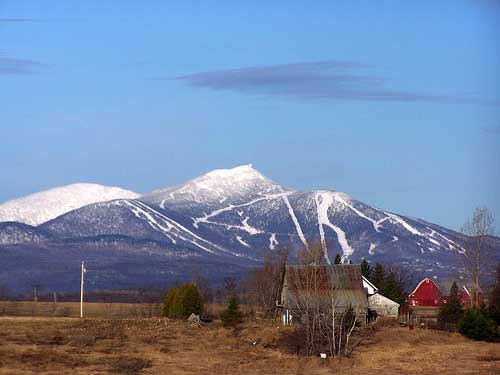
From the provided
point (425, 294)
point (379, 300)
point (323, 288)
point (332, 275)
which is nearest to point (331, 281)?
point (332, 275)

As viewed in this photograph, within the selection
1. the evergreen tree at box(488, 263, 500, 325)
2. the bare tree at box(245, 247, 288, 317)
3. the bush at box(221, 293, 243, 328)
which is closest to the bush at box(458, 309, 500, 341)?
the evergreen tree at box(488, 263, 500, 325)

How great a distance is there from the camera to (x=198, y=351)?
64.6 metres

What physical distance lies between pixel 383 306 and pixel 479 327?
20.1m

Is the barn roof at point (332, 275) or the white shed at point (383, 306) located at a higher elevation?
the barn roof at point (332, 275)

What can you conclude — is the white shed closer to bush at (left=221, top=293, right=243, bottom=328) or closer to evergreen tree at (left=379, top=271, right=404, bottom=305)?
evergreen tree at (left=379, top=271, right=404, bottom=305)

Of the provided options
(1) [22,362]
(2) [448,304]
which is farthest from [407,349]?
(1) [22,362]

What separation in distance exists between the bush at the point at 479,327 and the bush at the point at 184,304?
73.1 ft

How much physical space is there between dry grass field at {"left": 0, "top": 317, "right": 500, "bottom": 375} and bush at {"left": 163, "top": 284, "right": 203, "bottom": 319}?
6.84 meters

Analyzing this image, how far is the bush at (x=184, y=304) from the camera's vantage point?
8512cm

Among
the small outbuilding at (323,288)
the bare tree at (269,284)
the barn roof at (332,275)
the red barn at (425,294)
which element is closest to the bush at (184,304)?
the small outbuilding at (323,288)

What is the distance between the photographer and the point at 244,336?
235 ft

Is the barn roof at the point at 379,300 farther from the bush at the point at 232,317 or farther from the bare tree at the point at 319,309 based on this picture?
the bush at the point at 232,317

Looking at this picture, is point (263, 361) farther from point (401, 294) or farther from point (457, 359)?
point (401, 294)

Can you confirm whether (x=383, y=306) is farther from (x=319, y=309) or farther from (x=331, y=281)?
(x=319, y=309)
